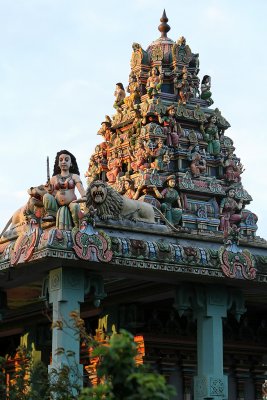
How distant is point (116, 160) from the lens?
36.2m

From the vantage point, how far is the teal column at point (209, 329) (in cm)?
2731

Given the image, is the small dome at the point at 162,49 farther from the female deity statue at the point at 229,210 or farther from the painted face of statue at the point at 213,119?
the female deity statue at the point at 229,210

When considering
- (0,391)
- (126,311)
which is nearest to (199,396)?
(126,311)

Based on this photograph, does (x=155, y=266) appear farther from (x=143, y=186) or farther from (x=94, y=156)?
(x=94, y=156)

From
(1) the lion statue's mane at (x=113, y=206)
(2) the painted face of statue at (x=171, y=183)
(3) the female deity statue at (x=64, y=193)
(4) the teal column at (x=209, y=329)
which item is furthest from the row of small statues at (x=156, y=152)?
(3) the female deity statue at (x=64, y=193)

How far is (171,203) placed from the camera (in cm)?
3419

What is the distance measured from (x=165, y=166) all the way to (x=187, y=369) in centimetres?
655

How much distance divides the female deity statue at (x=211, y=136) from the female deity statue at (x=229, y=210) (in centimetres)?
143

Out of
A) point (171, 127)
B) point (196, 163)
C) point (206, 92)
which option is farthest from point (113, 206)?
point (206, 92)

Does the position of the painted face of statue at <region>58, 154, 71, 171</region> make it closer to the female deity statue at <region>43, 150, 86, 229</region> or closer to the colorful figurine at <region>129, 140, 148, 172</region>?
the female deity statue at <region>43, 150, 86, 229</region>

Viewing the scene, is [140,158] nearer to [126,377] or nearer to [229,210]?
[229,210]

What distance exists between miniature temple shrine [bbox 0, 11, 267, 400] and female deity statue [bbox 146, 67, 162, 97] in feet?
0.12

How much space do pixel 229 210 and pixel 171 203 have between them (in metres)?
2.57

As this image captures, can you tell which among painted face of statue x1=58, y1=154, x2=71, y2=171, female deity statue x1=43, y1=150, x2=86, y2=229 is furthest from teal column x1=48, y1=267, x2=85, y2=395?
painted face of statue x1=58, y1=154, x2=71, y2=171
